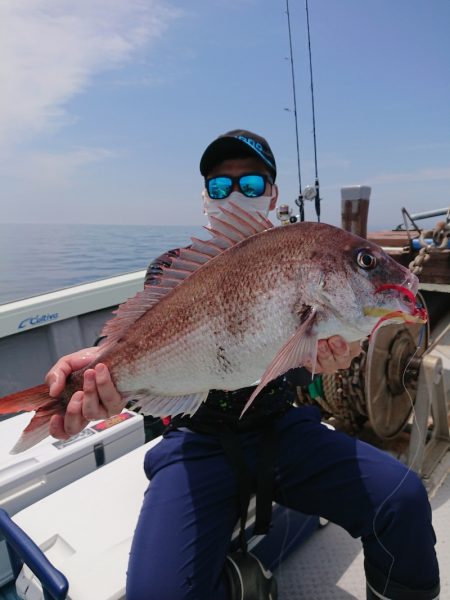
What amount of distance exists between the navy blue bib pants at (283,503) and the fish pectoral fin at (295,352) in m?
0.74

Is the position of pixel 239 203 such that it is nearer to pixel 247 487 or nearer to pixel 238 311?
pixel 238 311

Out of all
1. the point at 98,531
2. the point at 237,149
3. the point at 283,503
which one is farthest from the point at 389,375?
the point at 98,531

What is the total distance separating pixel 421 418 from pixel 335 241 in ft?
7.30

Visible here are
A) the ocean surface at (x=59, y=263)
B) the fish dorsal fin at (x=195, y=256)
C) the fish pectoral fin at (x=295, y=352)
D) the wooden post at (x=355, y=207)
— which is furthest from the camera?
the ocean surface at (x=59, y=263)

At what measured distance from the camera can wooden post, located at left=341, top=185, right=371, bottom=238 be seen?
3.73m

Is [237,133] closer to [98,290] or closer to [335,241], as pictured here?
[335,241]

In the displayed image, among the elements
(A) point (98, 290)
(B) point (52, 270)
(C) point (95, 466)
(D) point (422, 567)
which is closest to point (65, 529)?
(C) point (95, 466)

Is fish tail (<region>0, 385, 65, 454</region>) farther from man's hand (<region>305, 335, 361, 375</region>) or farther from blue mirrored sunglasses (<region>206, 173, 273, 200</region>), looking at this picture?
blue mirrored sunglasses (<region>206, 173, 273, 200</region>)

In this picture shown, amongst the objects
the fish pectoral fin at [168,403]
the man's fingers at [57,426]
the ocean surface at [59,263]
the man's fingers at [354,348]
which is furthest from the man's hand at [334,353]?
the ocean surface at [59,263]

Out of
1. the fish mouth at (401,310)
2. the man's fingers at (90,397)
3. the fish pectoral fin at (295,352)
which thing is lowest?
the man's fingers at (90,397)

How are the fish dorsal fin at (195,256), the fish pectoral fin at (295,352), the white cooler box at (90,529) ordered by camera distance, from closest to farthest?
the fish pectoral fin at (295,352) → the fish dorsal fin at (195,256) → the white cooler box at (90,529)

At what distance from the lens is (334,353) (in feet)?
5.40

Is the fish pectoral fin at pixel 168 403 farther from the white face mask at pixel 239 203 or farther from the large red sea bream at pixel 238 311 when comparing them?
the white face mask at pixel 239 203

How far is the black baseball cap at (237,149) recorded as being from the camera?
8.05 feet
